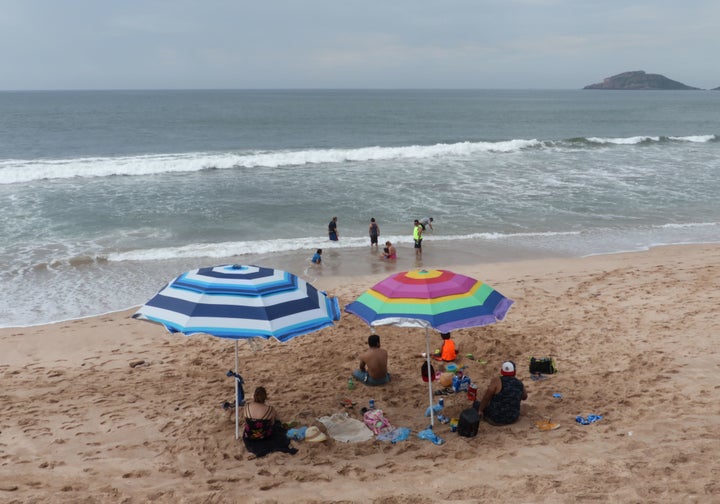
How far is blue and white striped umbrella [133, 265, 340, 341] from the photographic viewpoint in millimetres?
5711

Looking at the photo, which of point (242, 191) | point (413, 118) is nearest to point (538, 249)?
point (242, 191)

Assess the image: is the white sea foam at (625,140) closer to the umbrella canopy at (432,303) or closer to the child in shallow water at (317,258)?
the child in shallow water at (317,258)

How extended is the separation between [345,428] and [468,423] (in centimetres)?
152

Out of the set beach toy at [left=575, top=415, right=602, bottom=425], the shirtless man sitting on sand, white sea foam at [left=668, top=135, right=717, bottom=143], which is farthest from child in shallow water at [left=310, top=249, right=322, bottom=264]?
white sea foam at [left=668, top=135, right=717, bottom=143]

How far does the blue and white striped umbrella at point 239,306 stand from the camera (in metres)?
5.71

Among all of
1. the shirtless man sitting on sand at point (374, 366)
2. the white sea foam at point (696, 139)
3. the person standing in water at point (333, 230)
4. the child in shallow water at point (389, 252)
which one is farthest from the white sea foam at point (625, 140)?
the shirtless man sitting on sand at point (374, 366)

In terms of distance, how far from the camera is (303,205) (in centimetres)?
2358

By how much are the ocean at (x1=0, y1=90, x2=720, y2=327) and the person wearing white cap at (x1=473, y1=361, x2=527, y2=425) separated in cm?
870

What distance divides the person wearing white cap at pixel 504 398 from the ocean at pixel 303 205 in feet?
28.5

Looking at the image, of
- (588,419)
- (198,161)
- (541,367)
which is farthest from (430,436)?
(198,161)

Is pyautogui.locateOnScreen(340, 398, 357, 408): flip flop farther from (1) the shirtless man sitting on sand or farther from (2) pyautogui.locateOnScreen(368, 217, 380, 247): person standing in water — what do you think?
(2) pyautogui.locateOnScreen(368, 217, 380, 247): person standing in water

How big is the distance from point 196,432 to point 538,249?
43.4 ft

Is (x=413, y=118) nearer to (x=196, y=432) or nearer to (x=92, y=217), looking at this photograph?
(x=92, y=217)

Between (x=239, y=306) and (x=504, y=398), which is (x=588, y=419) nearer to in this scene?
(x=504, y=398)
